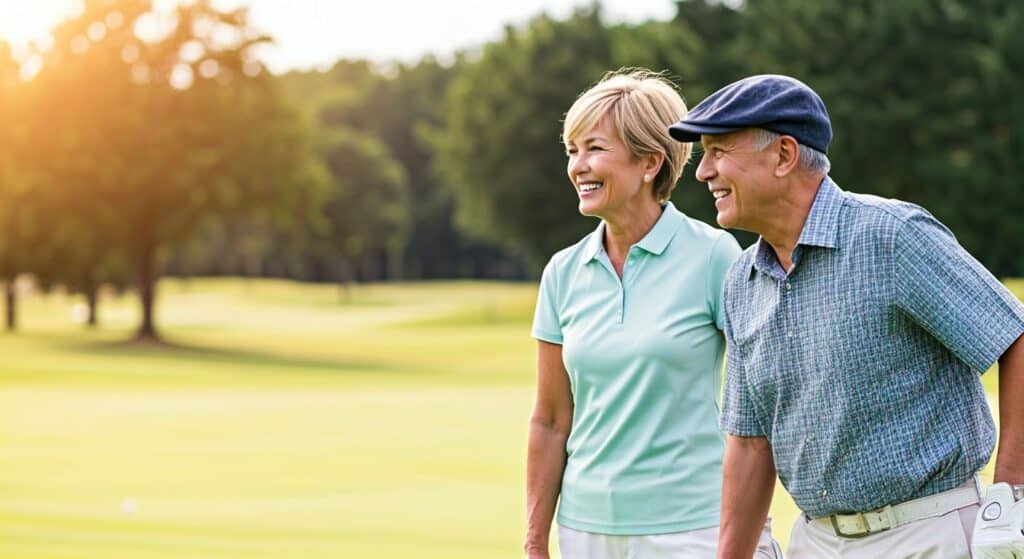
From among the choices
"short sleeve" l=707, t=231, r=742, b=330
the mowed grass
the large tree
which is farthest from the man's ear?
the large tree

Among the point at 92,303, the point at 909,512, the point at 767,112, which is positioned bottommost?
the point at 92,303

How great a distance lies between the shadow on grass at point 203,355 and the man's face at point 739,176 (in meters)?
30.0

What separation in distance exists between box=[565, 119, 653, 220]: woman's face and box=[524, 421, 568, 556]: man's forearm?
0.61 meters

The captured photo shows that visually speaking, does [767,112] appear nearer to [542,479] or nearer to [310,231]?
[542,479]

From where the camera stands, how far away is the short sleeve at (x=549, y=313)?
3.95 metres

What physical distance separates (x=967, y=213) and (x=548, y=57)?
18573mm

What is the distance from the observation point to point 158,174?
40500 mm

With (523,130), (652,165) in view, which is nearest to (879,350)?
(652,165)

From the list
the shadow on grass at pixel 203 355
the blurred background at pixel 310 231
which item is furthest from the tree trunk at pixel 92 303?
the shadow on grass at pixel 203 355

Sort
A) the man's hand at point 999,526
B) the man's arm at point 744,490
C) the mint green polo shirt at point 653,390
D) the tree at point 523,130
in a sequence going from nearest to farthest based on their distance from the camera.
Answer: the man's hand at point 999,526
the man's arm at point 744,490
the mint green polo shirt at point 653,390
the tree at point 523,130

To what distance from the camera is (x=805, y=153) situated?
10.5 feet

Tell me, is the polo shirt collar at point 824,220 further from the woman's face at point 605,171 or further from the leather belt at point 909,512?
the woman's face at point 605,171

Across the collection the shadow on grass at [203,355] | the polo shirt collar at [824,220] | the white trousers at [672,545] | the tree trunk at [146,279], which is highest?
the polo shirt collar at [824,220]

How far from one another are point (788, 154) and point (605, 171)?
0.69 meters
